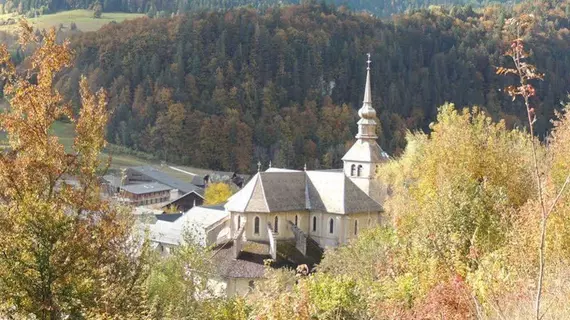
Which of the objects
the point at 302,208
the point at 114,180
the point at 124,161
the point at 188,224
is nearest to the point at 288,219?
the point at 302,208

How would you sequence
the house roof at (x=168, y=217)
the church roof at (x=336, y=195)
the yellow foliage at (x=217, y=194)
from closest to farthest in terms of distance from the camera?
1. the church roof at (x=336, y=195)
2. the house roof at (x=168, y=217)
3. the yellow foliage at (x=217, y=194)

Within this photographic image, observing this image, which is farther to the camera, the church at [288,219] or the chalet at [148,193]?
the chalet at [148,193]

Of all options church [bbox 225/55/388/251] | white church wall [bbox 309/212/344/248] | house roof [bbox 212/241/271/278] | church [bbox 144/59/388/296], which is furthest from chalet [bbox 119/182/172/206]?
house roof [bbox 212/241/271/278]

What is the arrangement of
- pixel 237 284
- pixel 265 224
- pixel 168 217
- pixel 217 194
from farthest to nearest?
1. pixel 217 194
2. pixel 168 217
3. pixel 265 224
4. pixel 237 284

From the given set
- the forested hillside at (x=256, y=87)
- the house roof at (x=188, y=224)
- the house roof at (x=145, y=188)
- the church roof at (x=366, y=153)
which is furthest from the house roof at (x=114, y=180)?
the church roof at (x=366, y=153)

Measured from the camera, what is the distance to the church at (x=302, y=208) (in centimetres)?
4888

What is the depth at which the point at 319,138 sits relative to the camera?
156 m

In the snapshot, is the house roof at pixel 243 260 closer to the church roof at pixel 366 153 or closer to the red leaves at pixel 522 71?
the church roof at pixel 366 153

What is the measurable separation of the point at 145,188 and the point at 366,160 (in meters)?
46.1

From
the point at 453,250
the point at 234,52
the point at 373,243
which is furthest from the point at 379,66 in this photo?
the point at 453,250

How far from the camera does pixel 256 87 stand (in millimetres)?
170375

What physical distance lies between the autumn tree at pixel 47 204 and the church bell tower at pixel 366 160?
38.7 meters

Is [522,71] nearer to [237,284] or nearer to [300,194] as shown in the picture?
[237,284]

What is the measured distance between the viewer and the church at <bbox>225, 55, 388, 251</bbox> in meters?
48.9
